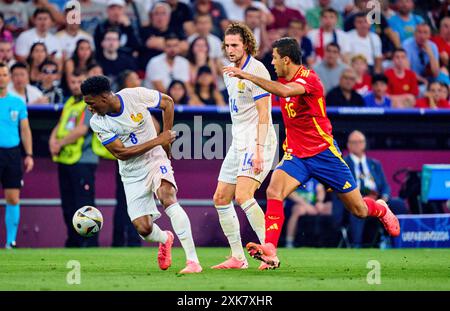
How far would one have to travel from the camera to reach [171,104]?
34.3ft

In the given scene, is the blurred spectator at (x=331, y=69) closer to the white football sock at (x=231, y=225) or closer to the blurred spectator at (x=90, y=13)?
the blurred spectator at (x=90, y=13)

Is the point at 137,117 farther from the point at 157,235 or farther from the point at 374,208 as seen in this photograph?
the point at 374,208

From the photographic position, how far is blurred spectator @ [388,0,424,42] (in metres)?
18.9

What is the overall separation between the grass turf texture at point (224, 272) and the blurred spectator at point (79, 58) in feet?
11.3

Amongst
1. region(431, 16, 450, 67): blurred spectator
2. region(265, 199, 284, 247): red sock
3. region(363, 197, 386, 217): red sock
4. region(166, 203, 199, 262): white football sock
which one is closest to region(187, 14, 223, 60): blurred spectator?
region(431, 16, 450, 67): blurred spectator

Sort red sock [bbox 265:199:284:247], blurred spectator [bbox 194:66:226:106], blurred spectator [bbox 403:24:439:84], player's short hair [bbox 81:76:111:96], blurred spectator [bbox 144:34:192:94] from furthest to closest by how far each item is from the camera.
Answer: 1. blurred spectator [bbox 403:24:439:84]
2. blurred spectator [bbox 144:34:192:94]
3. blurred spectator [bbox 194:66:226:106]
4. player's short hair [bbox 81:76:111:96]
5. red sock [bbox 265:199:284:247]

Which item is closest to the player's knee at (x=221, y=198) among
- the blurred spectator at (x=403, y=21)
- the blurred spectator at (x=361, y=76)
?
the blurred spectator at (x=361, y=76)

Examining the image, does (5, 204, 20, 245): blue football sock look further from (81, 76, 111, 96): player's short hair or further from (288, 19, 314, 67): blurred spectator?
(288, 19, 314, 67): blurred spectator

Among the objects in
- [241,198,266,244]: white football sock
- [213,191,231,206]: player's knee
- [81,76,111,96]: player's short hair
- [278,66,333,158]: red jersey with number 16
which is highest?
[81,76,111,96]: player's short hair

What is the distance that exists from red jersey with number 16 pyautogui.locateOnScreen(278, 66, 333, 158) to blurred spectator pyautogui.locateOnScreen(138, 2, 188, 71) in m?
7.17

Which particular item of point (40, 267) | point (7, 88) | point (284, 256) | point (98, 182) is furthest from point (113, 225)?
point (40, 267)

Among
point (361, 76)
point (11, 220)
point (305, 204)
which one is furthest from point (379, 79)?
point (11, 220)

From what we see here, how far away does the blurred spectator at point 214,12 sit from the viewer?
703 inches

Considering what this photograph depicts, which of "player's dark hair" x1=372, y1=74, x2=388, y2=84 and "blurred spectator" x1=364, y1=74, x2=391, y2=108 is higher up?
"player's dark hair" x1=372, y1=74, x2=388, y2=84
